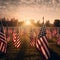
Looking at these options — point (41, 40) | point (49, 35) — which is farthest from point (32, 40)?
point (49, 35)

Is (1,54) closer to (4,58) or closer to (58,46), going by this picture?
(4,58)

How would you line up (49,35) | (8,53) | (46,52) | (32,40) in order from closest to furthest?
(46,52), (8,53), (32,40), (49,35)

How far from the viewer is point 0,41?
2664 centimetres

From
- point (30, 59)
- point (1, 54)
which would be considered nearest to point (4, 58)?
point (1, 54)

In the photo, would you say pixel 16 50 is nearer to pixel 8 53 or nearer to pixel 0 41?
pixel 8 53

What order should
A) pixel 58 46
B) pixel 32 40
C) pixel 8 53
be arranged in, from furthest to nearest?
pixel 58 46
pixel 32 40
pixel 8 53

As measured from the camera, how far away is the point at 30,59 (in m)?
28.0

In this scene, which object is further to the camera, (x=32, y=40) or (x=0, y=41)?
(x=32, y=40)

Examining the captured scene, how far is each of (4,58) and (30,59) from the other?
104 inches

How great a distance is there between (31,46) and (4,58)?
5167 mm

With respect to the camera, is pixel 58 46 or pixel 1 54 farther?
pixel 58 46

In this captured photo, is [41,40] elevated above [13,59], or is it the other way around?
[41,40]

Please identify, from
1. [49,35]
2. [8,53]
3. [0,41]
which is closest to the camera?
[0,41]

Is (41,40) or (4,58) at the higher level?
(41,40)
